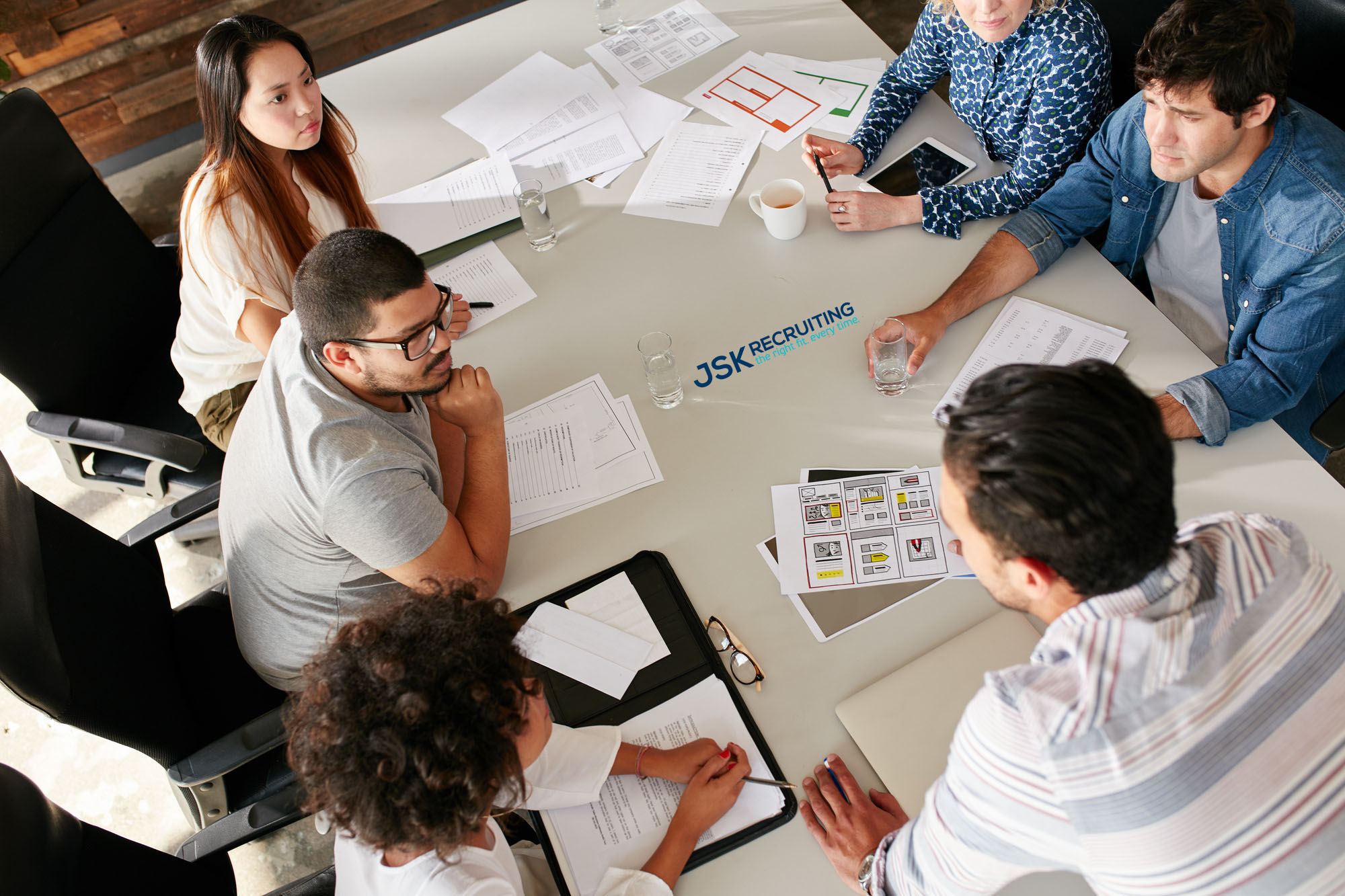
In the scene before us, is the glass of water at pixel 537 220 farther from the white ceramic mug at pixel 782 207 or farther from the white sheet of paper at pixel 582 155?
the white ceramic mug at pixel 782 207

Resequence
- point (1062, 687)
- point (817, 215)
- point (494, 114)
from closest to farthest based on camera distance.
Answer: point (1062, 687) → point (817, 215) → point (494, 114)

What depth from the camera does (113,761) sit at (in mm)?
2316

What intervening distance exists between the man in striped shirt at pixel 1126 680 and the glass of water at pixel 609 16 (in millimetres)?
1897

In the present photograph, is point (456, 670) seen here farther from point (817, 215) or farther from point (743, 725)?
point (817, 215)

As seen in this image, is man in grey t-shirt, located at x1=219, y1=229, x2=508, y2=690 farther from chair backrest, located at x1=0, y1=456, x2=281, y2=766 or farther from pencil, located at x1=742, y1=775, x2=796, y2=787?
pencil, located at x1=742, y1=775, x2=796, y2=787

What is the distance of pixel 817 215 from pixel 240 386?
1.41 metres

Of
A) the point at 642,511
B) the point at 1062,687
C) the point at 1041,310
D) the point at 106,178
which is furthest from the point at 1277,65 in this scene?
the point at 106,178

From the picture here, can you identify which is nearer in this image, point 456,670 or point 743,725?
point 456,670

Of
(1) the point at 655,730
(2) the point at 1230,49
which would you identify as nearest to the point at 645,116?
(2) the point at 1230,49

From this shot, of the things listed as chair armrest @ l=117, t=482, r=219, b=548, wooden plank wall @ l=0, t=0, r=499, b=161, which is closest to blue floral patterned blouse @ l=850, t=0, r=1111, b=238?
chair armrest @ l=117, t=482, r=219, b=548

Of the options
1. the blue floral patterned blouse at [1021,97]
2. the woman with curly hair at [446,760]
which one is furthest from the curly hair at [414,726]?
the blue floral patterned blouse at [1021,97]

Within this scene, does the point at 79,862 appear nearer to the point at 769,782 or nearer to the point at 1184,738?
the point at 769,782

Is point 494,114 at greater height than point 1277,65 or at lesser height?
lesser

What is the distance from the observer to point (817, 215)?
6.37 feet
